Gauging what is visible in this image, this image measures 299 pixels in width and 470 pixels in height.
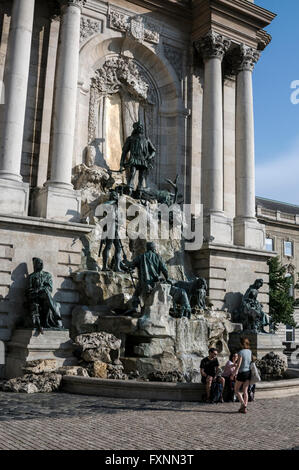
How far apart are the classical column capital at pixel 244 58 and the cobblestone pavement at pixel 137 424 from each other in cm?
1771

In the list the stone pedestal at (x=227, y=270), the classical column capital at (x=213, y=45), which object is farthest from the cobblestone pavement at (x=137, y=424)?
the classical column capital at (x=213, y=45)

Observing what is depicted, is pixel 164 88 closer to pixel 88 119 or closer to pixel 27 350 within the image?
pixel 88 119

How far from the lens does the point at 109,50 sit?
2314 centimetres

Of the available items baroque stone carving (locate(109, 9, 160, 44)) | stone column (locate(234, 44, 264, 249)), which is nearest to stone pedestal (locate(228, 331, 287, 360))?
stone column (locate(234, 44, 264, 249))

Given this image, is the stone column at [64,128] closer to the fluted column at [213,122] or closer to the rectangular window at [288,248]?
the fluted column at [213,122]

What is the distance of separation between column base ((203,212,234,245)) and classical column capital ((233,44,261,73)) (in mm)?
7703

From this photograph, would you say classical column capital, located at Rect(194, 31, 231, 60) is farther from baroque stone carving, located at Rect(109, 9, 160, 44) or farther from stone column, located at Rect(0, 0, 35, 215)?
stone column, located at Rect(0, 0, 35, 215)

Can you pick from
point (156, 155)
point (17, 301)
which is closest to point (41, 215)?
point (17, 301)

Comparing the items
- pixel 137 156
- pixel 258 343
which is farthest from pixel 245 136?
pixel 258 343

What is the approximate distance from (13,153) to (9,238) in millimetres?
3115

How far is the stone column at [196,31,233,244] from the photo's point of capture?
21.8 meters

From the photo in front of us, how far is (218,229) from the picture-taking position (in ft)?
71.3

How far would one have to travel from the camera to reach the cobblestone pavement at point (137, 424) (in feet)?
23.6

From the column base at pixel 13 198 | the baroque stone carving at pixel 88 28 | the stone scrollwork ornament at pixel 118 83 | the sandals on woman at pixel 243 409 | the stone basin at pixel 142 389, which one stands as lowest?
the sandals on woman at pixel 243 409
